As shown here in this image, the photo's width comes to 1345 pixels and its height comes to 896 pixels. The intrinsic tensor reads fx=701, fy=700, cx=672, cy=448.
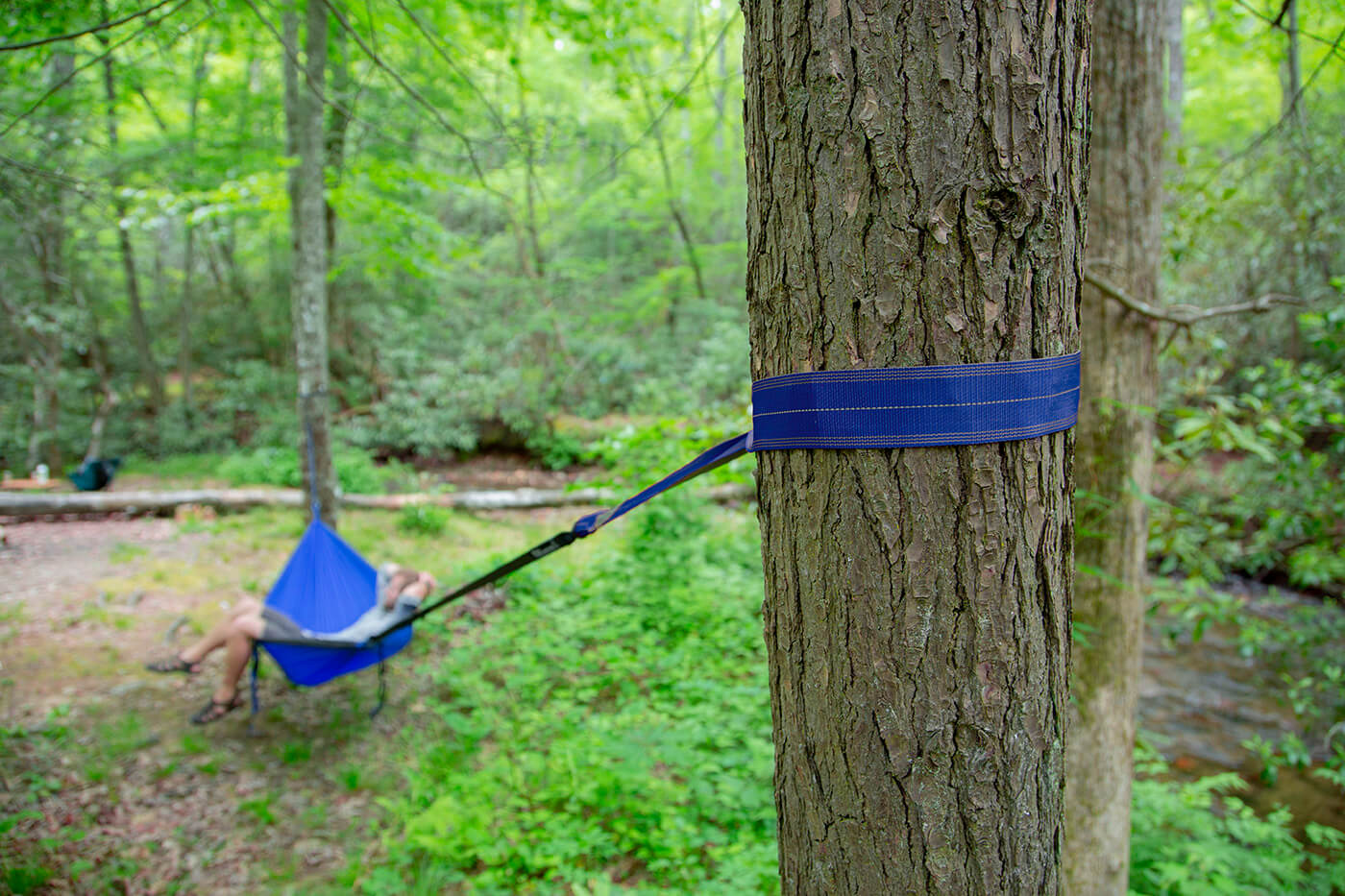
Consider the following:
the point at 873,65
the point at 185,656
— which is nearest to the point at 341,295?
the point at 185,656

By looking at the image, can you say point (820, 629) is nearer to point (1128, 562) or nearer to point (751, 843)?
point (1128, 562)

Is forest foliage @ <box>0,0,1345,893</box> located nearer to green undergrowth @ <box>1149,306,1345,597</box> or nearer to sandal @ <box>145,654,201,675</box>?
green undergrowth @ <box>1149,306,1345,597</box>

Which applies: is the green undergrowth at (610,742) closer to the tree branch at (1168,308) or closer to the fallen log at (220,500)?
the tree branch at (1168,308)

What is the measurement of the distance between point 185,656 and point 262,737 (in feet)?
2.30

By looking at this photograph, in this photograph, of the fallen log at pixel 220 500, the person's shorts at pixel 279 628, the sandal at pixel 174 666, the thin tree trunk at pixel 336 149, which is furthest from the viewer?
the fallen log at pixel 220 500

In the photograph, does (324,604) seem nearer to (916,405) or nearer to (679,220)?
(916,405)

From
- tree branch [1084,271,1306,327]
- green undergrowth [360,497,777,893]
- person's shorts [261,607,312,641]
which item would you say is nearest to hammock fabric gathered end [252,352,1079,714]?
tree branch [1084,271,1306,327]

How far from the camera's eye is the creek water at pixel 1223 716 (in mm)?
3684

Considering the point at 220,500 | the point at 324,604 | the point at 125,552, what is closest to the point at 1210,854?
the point at 324,604

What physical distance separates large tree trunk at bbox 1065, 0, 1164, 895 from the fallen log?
16.0 ft

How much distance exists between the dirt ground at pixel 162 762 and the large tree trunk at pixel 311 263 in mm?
1295

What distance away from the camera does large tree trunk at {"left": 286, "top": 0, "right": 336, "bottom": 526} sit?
173 inches

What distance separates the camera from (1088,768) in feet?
6.40

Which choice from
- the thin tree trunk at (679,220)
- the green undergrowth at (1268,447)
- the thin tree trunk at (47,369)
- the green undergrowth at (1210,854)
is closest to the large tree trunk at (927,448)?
the green undergrowth at (1268,447)
